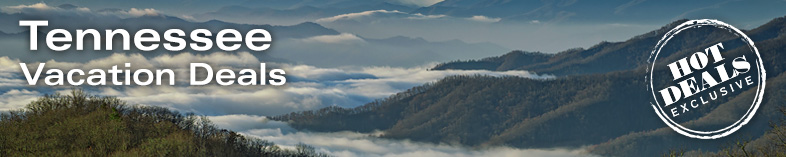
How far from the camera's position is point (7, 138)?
69.2 metres

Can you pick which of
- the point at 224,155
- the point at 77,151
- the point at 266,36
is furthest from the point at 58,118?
the point at 266,36

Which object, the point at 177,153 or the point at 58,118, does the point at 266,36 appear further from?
the point at 177,153

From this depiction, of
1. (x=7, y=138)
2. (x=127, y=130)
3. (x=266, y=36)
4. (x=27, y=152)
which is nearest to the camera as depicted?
(x=27, y=152)

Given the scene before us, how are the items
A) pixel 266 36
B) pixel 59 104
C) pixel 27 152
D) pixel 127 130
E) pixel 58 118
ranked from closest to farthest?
pixel 27 152, pixel 127 130, pixel 58 118, pixel 59 104, pixel 266 36

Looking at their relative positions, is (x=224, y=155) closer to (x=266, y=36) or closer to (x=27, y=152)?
(x=27, y=152)

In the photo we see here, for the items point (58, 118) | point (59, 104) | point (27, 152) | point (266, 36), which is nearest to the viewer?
point (27, 152)

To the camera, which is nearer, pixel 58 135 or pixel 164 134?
pixel 58 135

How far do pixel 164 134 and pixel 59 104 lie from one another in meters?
22.8

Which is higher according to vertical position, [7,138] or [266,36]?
[266,36]

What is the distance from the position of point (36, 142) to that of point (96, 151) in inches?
185

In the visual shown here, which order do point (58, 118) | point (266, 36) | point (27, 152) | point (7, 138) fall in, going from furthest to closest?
point (266, 36) < point (58, 118) < point (7, 138) < point (27, 152)

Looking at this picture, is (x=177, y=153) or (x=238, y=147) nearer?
(x=177, y=153)

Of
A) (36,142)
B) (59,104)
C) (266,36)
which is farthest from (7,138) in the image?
(266,36)

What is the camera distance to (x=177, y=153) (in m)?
67.2
